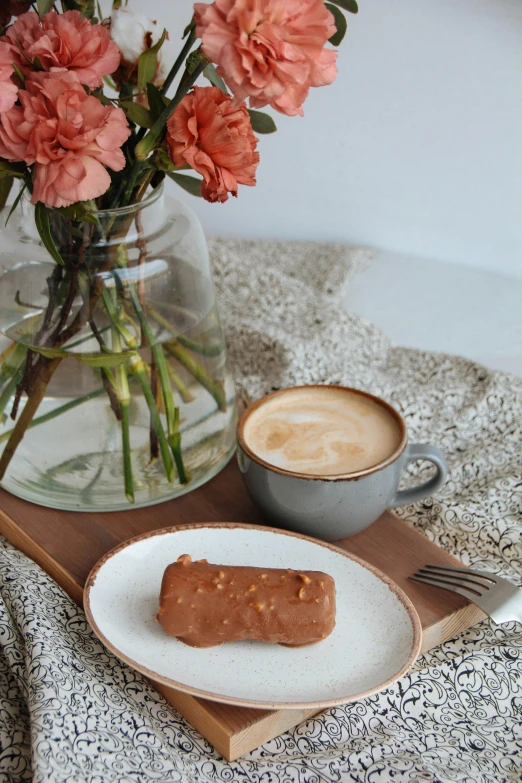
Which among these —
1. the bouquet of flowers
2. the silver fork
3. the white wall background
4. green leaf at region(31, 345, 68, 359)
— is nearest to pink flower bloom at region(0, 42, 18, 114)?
the bouquet of flowers

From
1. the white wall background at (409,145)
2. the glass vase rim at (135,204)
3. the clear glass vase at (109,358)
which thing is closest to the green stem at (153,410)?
the clear glass vase at (109,358)

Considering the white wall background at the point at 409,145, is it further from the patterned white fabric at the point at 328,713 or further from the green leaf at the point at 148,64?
the green leaf at the point at 148,64

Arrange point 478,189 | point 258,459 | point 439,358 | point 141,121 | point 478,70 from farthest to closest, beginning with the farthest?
1. point 478,189
2. point 478,70
3. point 439,358
4. point 258,459
5. point 141,121

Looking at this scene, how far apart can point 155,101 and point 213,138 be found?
0.06m

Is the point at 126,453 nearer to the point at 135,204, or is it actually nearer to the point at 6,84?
the point at 135,204

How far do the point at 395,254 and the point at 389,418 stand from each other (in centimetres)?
72

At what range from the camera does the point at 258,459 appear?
28.0 inches

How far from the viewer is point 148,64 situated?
0.62 metres

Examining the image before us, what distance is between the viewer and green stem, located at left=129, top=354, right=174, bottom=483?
72cm

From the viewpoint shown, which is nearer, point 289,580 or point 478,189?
point 289,580

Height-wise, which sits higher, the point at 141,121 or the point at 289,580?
the point at 141,121

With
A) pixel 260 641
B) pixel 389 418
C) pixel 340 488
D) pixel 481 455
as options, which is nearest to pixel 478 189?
pixel 481 455

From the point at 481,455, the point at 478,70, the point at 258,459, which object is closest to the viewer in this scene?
the point at 258,459

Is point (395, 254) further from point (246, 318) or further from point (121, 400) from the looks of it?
point (121, 400)
